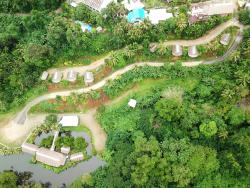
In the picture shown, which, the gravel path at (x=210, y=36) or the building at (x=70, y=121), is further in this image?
the gravel path at (x=210, y=36)

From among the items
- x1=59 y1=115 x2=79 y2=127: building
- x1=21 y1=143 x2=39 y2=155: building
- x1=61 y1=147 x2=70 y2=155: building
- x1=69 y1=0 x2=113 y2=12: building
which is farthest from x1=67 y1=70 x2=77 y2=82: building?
x1=21 y1=143 x2=39 y2=155: building

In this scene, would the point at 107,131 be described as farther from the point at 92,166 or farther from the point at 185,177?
the point at 185,177

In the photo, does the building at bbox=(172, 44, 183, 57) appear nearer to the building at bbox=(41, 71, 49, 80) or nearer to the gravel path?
the gravel path

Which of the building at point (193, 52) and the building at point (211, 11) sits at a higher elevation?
the building at point (211, 11)

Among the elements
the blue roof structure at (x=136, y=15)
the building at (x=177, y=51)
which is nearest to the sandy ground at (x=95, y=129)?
the building at (x=177, y=51)

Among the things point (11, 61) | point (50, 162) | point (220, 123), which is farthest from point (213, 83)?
point (11, 61)

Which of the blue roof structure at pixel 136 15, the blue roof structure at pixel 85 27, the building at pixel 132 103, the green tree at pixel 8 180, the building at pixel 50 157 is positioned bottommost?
the green tree at pixel 8 180

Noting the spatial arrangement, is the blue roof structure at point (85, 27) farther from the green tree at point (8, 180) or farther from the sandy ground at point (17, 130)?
the green tree at point (8, 180)

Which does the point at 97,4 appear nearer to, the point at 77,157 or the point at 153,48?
the point at 153,48
